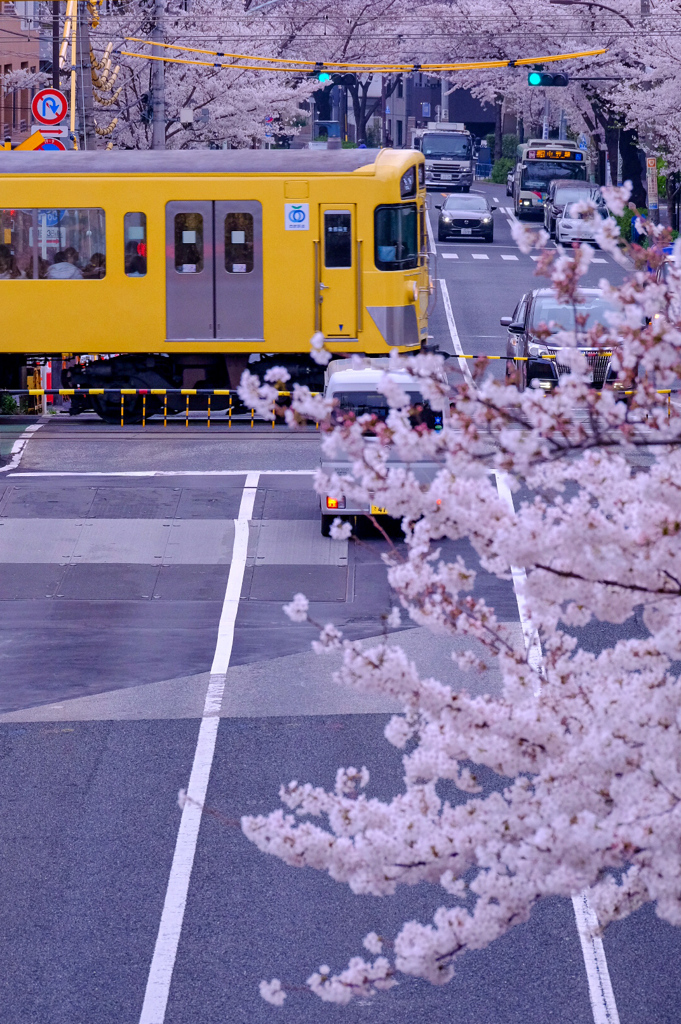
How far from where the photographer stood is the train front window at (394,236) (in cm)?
2244

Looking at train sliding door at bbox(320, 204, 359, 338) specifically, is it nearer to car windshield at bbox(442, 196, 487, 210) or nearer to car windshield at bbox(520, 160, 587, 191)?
car windshield at bbox(442, 196, 487, 210)

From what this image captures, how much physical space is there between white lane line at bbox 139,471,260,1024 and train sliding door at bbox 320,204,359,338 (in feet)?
20.6

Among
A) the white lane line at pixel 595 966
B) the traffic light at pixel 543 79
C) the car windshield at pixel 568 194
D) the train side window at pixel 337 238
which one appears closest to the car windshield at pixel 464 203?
the car windshield at pixel 568 194

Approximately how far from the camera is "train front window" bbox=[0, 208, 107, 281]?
22.6 meters

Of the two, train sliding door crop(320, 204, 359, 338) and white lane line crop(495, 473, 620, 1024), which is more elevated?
train sliding door crop(320, 204, 359, 338)

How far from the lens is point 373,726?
12320 millimetres

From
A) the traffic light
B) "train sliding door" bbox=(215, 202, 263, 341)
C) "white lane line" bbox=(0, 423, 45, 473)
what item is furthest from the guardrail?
the traffic light

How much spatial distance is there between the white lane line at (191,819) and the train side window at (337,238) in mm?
6709

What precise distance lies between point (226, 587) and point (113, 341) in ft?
25.9

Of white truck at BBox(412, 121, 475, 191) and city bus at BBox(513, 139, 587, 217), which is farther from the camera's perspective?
white truck at BBox(412, 121, 475, 191)

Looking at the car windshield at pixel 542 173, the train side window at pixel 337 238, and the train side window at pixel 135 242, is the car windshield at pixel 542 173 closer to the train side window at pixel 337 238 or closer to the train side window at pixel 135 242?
the train side window at pixel 337 238

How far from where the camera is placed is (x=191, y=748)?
466 inches

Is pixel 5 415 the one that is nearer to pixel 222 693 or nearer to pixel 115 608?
pixel 115 608

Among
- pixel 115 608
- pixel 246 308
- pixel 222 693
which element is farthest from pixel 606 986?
pixel 246 308
